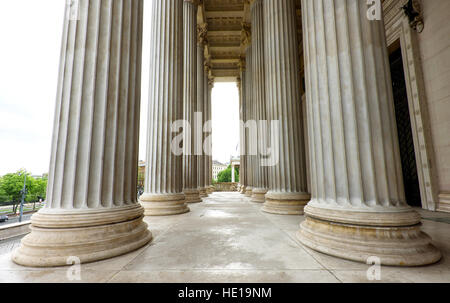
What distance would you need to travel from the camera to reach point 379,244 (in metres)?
4.46

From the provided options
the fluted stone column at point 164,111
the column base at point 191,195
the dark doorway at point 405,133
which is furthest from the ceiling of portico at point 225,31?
the column base at point 191,195

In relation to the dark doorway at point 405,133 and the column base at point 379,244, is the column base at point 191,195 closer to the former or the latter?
the column base at point 379,244

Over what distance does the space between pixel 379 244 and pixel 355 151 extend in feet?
6.66

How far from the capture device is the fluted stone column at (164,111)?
1158 cm

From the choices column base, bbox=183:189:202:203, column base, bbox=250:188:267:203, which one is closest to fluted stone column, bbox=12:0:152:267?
column base, bbox=183:189:202:203

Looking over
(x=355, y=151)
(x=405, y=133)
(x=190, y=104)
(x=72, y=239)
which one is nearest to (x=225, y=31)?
(x=190, y=104)

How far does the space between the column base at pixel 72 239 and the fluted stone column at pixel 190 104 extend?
1246cm

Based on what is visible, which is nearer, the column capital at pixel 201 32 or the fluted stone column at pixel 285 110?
the fluted stone column at pixel 285 110

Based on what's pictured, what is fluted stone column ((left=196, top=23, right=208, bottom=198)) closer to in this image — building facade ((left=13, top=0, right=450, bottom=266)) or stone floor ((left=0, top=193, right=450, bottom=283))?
building facade ((left=13, top=0, right=450, bottom=266))

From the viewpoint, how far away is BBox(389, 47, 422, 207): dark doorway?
527 inches
